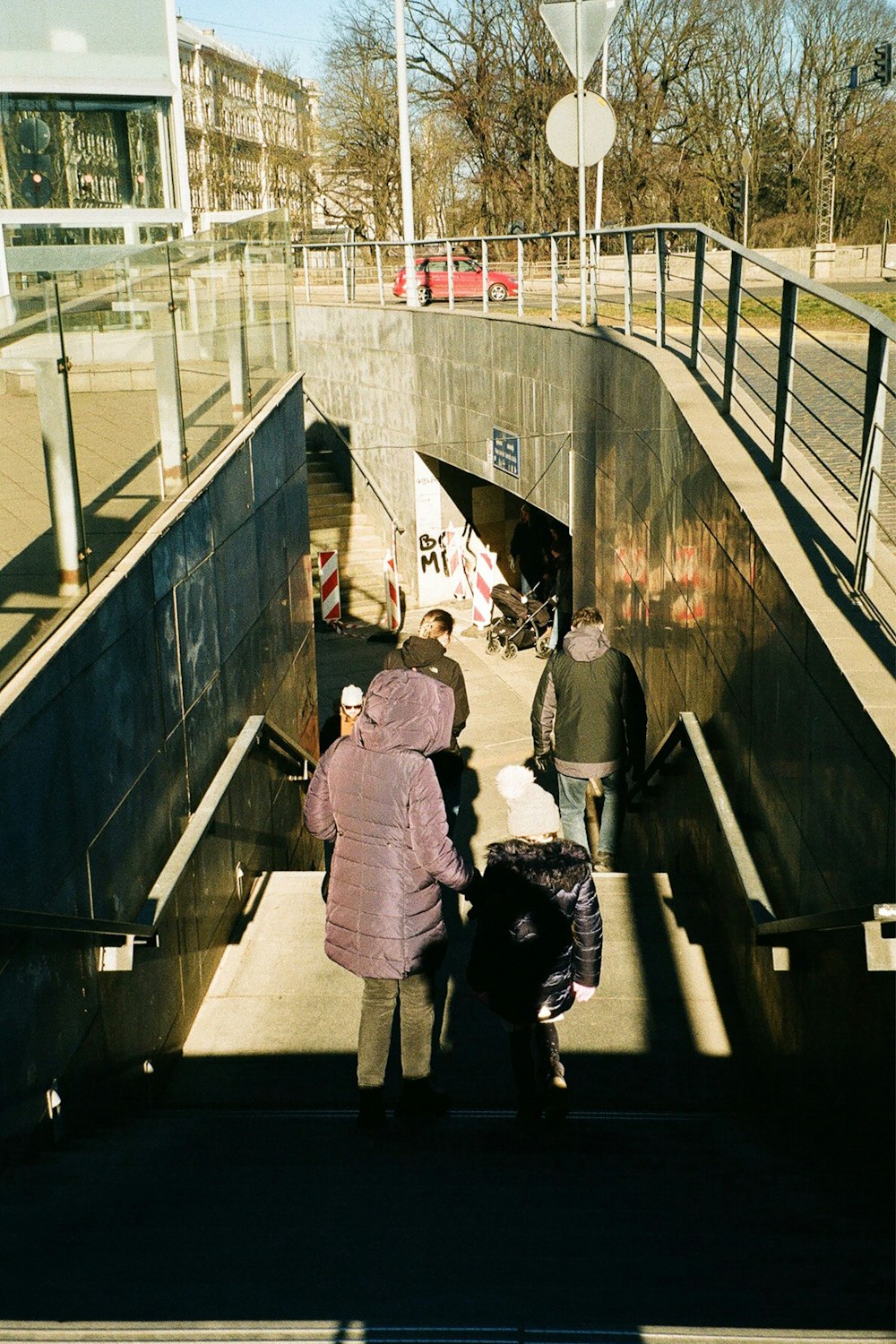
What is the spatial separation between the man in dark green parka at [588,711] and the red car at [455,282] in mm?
14137

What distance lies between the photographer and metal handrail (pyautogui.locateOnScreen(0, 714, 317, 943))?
3944mm

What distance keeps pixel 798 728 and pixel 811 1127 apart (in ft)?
4.22

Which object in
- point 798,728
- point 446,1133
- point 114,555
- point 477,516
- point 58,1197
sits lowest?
point 477,516

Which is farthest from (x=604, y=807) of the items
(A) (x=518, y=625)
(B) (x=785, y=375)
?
(A) (x=518, y=625)

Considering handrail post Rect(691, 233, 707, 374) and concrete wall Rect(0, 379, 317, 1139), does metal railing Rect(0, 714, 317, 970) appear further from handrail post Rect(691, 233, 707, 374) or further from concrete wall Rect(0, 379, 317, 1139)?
handrail post Rect(691, 233, 707, 374)

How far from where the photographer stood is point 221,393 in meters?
7.84

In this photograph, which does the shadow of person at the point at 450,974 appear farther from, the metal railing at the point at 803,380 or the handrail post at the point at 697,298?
the handrail post at the point at 697,298

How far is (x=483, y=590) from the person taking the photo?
19.2 meters

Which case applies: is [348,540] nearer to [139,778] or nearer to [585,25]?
[585,25]

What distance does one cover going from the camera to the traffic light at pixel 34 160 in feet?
40.4

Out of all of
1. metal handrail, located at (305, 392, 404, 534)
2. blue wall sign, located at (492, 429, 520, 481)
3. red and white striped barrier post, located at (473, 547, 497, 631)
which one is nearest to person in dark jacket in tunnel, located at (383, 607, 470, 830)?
blue wall sign, located at (492, 429, 520, 481)

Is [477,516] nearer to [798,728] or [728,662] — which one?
[728,662]

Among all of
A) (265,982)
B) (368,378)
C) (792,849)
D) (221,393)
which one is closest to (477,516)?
(368,378)

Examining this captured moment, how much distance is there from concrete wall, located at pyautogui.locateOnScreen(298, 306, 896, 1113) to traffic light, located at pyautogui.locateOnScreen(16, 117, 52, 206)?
5021 mm
